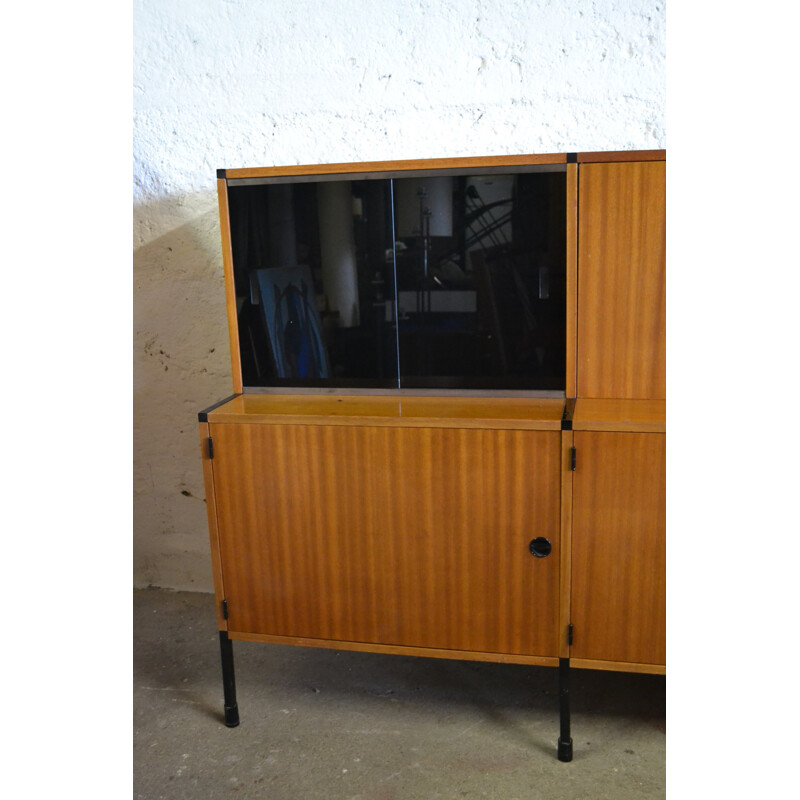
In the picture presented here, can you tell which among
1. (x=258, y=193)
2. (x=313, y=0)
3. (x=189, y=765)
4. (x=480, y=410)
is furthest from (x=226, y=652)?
(x=313, y=0)

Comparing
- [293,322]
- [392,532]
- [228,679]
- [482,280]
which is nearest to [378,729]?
[228,679]

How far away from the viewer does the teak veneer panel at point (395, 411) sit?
182cm

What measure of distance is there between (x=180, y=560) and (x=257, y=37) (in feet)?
6.05

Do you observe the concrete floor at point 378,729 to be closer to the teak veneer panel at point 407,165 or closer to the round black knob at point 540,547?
the round black knob at point 540,547

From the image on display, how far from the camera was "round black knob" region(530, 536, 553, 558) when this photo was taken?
184cm

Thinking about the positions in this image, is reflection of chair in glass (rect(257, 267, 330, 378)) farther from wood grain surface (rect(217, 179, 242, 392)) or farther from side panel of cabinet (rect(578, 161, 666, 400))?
side panel of cabinet (rect(578, 161, 666, 400))

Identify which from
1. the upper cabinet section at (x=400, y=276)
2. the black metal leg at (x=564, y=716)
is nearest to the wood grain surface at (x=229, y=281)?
the upper cabinet section at (x=400, y=276)

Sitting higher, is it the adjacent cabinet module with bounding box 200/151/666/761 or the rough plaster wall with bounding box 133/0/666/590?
the rough plaster wall with bounding box 133/0/666/590

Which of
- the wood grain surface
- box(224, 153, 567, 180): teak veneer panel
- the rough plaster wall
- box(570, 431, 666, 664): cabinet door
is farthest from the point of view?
the rough plaster wall

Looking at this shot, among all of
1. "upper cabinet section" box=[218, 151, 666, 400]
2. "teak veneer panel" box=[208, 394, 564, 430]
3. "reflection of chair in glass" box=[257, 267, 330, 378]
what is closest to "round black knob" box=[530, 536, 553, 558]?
"teak veneer panel" box=[208, 394, 564, 430]

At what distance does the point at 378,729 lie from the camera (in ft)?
6.73

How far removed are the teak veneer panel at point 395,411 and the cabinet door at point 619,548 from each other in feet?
0.51

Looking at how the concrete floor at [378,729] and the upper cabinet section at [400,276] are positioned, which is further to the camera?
the upper cabinet section at [400,276]
